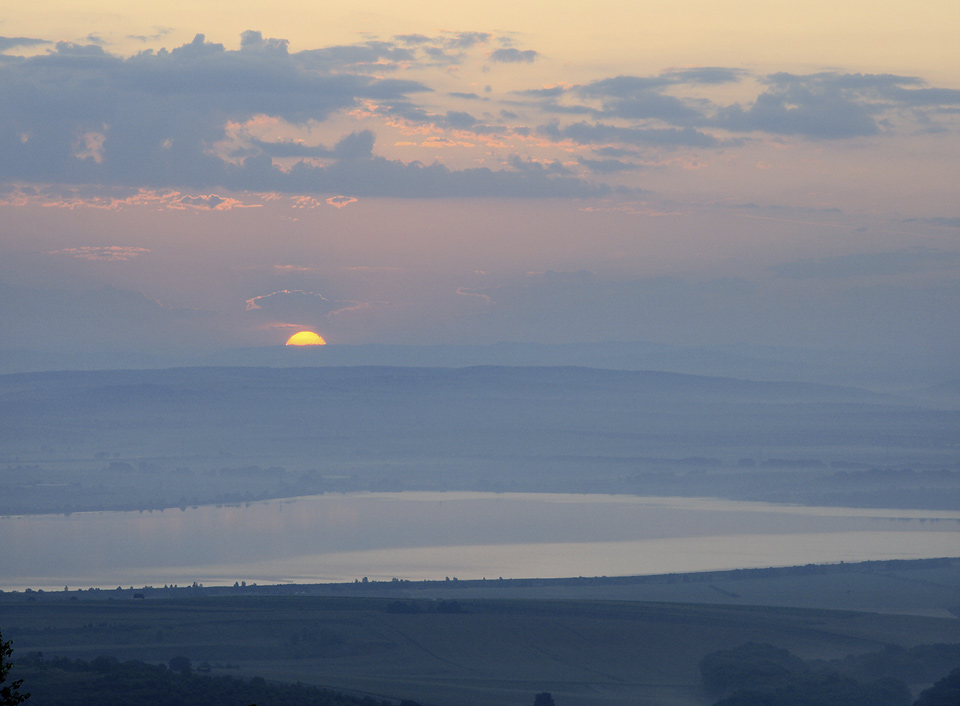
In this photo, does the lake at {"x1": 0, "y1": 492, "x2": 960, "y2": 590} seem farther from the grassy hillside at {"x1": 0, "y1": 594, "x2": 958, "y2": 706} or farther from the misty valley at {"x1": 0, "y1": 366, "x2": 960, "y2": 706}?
the grassy hillside at {"x1": 0, "y1": 594, "x2": 958, "y2": 706}

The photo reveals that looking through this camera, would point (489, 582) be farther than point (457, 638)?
Yes

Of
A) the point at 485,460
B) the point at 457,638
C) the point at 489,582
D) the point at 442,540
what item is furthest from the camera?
the point at 485,460

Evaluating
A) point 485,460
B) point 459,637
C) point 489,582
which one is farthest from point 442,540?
point 485,460

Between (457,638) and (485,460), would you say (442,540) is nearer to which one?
(457,638)

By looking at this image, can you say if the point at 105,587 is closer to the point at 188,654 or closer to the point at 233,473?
the point at 188,654

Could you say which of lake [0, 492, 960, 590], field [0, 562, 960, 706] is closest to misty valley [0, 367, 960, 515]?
lake [0, 492, 960, 590]

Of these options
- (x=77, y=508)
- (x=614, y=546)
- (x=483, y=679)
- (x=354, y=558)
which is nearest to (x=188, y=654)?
(x=483, y=679)

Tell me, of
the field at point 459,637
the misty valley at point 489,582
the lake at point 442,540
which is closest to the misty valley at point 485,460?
the misty valley at point 489,582
